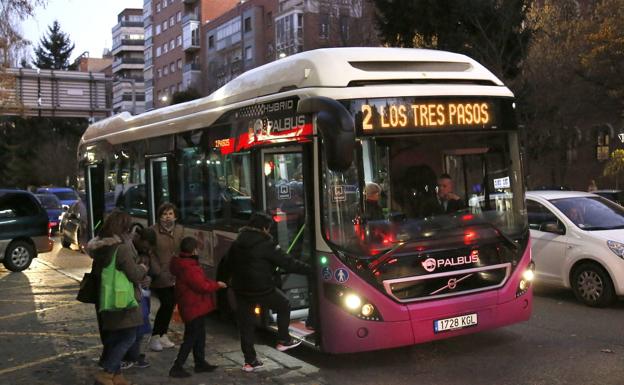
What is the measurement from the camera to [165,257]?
6438 mm

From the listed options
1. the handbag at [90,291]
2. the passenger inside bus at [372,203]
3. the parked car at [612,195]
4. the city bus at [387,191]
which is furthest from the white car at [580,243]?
the parked car at [612,195]

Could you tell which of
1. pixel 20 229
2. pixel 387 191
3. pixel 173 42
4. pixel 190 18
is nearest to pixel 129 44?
pixel 173 42

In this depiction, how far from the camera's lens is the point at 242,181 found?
725cm

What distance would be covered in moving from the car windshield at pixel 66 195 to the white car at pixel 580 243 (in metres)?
23.9

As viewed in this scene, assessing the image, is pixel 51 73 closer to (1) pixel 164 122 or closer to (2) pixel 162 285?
(1) pixel 164 122

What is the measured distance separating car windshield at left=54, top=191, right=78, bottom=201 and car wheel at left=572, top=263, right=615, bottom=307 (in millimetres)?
24750

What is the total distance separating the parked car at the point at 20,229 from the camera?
14156 mm

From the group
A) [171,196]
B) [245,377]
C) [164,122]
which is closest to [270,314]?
[245,377]

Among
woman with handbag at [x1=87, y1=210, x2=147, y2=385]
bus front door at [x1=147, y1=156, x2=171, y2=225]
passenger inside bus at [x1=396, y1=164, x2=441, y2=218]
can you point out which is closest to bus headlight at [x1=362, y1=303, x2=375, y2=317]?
passenger inside bus at [x1=396, y1=164, x2=441, y2=218]

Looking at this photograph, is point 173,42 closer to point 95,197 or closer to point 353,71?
point 95,197

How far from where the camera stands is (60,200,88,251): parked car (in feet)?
55.6

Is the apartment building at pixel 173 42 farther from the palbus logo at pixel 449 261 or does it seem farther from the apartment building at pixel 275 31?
the palbus logo at pixel 449 261

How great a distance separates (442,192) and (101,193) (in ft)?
27.9

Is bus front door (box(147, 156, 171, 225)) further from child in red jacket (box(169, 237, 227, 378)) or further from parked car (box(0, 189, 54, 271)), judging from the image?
parked car (box(0, 189, 54, 271))
